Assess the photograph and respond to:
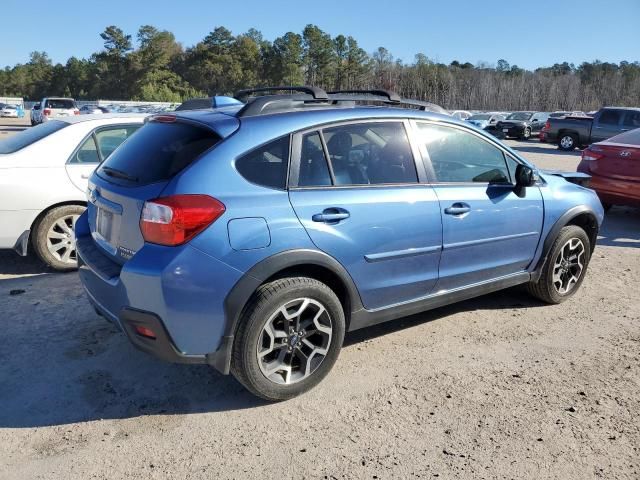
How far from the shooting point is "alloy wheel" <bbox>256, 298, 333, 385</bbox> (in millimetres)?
3076

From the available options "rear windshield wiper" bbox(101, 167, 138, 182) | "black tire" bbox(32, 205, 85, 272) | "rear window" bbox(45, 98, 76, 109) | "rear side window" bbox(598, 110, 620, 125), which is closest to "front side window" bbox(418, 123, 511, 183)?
"rear windshield wiper" bbox(101, 167, 138, 182)

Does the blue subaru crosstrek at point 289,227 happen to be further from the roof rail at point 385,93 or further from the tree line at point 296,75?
the tree line at point 296,75

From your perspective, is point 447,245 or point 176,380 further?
point 447,245

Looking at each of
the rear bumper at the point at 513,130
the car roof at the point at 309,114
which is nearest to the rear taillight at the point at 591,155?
the car roof at the point at 309,114

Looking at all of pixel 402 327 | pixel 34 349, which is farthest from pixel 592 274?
pixel 34 349

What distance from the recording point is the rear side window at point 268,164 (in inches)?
118

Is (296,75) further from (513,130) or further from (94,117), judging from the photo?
(94,117)

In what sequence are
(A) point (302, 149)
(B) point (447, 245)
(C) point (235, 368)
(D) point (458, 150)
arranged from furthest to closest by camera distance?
(D) point (458, 150) → (B) point (447, 245) → (A) point (302, 149) → (C) point (235, 368)

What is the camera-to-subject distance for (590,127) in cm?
2216

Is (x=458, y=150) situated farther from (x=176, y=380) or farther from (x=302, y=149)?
(x=176, y=380)

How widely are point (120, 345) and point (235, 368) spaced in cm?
128

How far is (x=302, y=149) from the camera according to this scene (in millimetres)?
3225

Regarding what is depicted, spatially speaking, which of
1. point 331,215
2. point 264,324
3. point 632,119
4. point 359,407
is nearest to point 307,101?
point 331,215

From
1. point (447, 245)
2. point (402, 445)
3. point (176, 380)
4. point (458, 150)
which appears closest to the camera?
point (402, 445)
